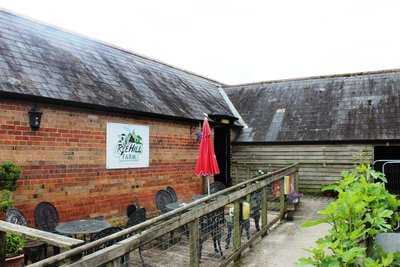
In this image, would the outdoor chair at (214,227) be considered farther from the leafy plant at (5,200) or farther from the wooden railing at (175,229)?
the leafy plant at (5,200)

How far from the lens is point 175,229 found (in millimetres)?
4020

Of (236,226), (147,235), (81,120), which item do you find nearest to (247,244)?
(236,226)

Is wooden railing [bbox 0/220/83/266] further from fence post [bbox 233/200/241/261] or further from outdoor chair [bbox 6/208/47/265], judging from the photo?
fence post [bbox 233/200/241/261]

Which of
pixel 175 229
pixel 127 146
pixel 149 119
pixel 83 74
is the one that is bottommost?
pixel 175 229

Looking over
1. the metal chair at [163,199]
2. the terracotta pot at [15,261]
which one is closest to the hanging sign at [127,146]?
the metal chair at [163,199]

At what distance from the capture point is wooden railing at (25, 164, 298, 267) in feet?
8.39

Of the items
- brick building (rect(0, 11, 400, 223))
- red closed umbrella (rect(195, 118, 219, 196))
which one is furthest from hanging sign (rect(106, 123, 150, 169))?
red closed umbrella (rect(195, 118, 219, 196))

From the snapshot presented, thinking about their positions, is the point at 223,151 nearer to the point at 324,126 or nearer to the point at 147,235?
the point at 324,126

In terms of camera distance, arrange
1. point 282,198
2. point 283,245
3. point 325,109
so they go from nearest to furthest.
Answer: point 283,245
point 282,198
point 325,109

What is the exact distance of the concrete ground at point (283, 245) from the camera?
18.0ft

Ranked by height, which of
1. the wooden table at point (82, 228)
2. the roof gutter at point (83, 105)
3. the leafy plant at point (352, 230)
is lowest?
the wooden table at point (82, 228)

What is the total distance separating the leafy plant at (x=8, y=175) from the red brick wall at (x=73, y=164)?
0.88ft

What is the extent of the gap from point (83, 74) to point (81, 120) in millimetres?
1375

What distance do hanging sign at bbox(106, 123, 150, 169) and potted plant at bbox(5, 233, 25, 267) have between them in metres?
3.18
